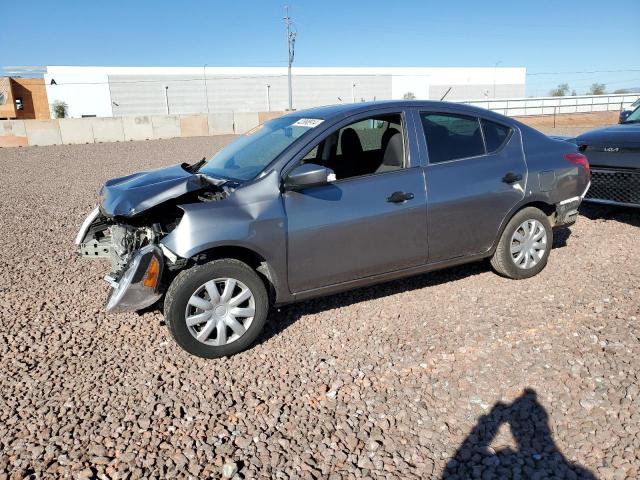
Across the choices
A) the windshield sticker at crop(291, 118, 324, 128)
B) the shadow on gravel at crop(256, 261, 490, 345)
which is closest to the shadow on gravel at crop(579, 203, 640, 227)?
the shadow on gravel at crop(256, 261, 490, 345)

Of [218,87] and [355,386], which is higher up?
[218,87]

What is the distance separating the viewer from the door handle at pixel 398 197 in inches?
163

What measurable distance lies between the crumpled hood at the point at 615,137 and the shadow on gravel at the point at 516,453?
470 cm

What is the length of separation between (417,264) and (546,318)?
43.8 inches

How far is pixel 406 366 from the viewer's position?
11.8ft

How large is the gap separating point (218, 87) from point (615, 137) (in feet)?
222

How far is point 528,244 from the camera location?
4.99 meters

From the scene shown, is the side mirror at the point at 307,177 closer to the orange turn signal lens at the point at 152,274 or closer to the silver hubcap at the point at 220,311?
the silver hubcap at the point at 220,311

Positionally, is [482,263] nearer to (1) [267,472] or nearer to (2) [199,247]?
(2) [199,247]

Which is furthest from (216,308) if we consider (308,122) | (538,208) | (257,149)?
(538,208)

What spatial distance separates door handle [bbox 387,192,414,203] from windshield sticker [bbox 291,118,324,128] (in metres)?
0.82

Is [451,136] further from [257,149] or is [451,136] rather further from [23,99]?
[23,99]

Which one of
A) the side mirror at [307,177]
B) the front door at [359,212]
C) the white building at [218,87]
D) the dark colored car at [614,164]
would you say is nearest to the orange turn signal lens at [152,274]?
the front door at [359,212]

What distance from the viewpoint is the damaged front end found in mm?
3549
